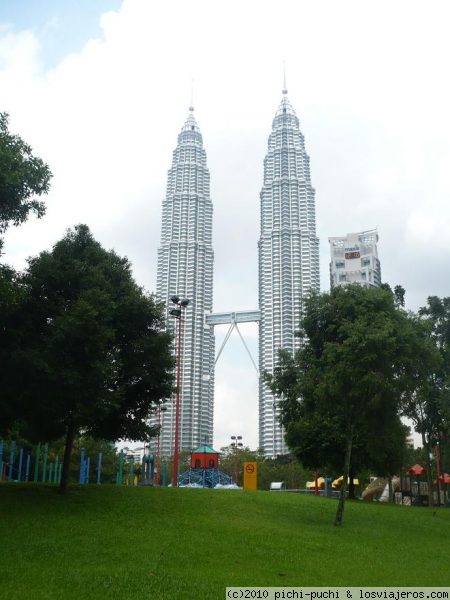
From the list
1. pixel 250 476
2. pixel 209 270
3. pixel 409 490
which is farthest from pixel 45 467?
pixel 209 270

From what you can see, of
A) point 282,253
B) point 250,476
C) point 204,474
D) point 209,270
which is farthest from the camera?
point 282,253

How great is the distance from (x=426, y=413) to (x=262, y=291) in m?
58.0

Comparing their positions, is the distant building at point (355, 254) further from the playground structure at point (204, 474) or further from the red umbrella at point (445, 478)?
the playground structure at point (204, 474)

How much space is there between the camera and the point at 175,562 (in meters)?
14.3

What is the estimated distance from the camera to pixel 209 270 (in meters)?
94.1

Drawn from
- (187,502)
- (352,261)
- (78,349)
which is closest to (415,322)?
(187,502)

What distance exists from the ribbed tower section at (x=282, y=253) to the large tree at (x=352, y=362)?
56179 mm

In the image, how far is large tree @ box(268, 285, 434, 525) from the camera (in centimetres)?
2208

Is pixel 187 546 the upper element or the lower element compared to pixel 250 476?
lower

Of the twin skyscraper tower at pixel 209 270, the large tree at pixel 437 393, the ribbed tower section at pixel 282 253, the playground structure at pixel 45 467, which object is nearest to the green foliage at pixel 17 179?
the playground structure at pixel 45 467

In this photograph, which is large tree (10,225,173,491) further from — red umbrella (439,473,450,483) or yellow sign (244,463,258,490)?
red umbrella (439,473,450,483)

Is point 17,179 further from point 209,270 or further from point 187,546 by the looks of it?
point 209,270

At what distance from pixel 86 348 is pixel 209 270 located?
242ft

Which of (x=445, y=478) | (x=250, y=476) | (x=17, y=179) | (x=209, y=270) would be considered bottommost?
(x=445, y=478)
